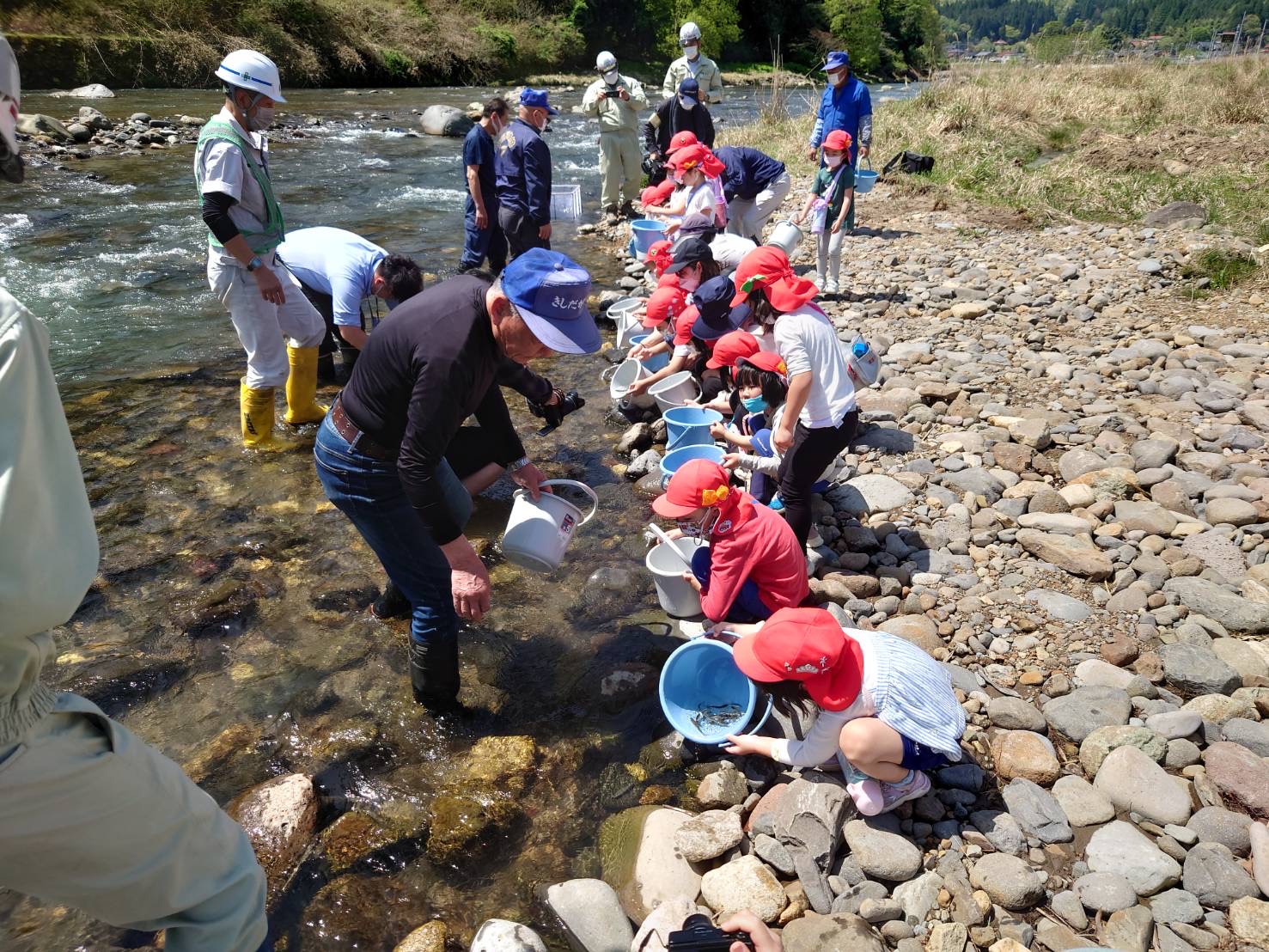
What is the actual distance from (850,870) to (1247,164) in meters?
11.4

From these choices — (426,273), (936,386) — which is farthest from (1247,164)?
(426,273)

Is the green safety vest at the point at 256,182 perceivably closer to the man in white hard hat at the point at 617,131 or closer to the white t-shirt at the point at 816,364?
the white t-shirt at the point at 816,364

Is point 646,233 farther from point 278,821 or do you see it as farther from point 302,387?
point 278,821

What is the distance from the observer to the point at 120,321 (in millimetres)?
7582

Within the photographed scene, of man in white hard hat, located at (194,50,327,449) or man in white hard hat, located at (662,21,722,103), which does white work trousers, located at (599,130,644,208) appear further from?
man in white hard hat, located at (194,50,327,449)

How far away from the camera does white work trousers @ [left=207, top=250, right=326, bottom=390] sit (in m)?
4.71

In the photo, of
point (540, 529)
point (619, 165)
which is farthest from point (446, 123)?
point (540, 529)

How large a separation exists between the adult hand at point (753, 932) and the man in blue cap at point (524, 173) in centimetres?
625

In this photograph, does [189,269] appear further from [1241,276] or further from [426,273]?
[1241,276]

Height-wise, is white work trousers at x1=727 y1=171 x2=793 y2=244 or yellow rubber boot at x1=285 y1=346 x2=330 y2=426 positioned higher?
white work trousers at x1=727 y1=171 x2=793 y2=244

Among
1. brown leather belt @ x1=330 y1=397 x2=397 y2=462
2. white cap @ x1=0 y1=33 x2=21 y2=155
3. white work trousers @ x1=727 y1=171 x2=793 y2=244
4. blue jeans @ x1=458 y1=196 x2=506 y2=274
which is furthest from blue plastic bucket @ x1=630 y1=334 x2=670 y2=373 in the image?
white cap @ x1=0 y1=33 x2=21 y2=155

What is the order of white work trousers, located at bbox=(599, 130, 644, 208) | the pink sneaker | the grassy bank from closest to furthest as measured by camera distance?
the pink sneaker, the grassy bank, white work trousers, located at bbox=(599, 130, 644, 208)

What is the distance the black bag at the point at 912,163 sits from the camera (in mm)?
11453

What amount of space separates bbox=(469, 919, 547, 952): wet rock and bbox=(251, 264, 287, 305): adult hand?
3857mm
